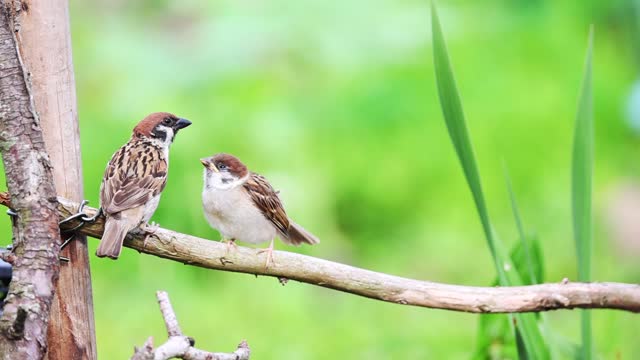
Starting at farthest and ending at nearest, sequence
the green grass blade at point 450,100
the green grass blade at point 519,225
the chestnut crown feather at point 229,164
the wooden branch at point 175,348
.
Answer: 1. the chestnut crown feather at point 229,164
2. the green grass blade at point 519,225
3. the green grass blade at point 450,100
4. the wooden branch at point 175,348

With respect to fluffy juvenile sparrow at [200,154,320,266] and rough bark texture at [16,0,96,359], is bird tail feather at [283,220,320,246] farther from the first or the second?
rough bark texture at [16,0,96,359]

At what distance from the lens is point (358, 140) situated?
393 cm

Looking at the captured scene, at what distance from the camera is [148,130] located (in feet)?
6.56

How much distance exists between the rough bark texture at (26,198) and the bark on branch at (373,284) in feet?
0.14

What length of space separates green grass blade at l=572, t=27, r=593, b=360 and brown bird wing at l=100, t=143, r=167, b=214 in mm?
670

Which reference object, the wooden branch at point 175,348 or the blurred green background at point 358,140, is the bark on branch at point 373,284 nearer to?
the wooden branch at point 175,348

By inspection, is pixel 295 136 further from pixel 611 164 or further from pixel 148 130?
pixel 148 130

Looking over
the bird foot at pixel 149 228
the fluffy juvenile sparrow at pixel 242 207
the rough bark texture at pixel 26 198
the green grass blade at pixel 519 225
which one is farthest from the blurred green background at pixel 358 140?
the rough bark texture at pixel 26 198

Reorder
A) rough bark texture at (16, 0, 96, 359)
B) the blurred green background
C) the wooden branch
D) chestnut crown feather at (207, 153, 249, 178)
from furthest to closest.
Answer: the blurred green background, chestnut crown feather at (207, 153, 249, 178), rough bark texture at (16, 0, 96, 359), the wooden branch

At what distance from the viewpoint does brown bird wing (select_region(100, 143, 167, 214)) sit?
178 centimetres

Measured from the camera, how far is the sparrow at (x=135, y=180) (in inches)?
68.0

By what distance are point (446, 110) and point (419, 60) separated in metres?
2.50

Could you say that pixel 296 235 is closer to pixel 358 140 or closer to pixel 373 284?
pixel 373 284

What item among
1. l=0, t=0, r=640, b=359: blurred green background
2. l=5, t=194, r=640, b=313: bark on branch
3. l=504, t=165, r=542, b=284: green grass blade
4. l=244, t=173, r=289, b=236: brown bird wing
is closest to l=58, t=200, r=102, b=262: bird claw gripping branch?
l=5, t=194, r=640, b=313: bark on branch
